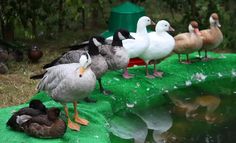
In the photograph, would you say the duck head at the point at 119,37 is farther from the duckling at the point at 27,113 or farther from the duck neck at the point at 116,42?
the duckling at the point at 27,113

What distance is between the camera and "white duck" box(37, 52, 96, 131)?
4562mm

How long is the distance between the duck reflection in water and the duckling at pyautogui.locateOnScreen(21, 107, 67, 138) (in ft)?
5.48

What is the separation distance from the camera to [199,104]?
19.5 feet

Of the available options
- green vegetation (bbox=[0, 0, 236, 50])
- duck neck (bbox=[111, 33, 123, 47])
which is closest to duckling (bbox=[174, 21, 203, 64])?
duck neck (bbox=[111, 33, 123, 47])

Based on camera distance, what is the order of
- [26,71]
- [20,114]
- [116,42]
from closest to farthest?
[20,114] < [116,42] < [26,71]

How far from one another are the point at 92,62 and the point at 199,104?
4.57ft

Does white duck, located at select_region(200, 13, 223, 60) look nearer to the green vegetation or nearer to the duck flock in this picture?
the duck flock

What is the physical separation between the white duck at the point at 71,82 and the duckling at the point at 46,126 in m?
0.25

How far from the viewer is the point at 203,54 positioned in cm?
733

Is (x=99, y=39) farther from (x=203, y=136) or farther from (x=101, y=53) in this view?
(x=203, y=136)

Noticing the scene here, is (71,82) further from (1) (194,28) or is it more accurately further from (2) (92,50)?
(1) (194,28)

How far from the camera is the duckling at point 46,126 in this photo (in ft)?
14.4

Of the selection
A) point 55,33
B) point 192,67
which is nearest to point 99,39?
point 192,67

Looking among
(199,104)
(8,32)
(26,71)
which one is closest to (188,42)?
(199,104)
